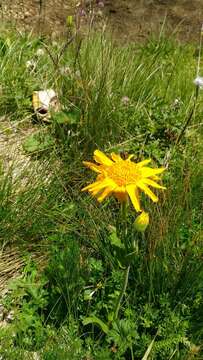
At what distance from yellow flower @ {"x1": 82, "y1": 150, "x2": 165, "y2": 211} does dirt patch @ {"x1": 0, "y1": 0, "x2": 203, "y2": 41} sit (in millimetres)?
3840

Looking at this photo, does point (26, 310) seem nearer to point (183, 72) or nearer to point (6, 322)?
point (6, 322)

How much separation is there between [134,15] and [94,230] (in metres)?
3.86

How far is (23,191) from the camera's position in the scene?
2.56 meters

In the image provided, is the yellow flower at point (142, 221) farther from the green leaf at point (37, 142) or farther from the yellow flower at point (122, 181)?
the green leaf at point (37, 142)

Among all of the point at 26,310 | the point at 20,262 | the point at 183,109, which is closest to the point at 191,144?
the point at 183,109

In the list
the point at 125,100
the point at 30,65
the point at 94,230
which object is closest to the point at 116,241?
the point at 94,230

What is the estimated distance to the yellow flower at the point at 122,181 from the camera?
1.74 m

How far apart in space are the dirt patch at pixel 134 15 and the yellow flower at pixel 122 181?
12.6 ft

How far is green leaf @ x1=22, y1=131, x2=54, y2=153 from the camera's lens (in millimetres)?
2920

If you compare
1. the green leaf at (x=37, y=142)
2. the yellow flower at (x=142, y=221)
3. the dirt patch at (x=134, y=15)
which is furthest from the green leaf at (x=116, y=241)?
the dirt patch at (x=134, y=15)

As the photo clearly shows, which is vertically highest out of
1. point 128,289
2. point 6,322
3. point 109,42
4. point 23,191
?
point 109,42

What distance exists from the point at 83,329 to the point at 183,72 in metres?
2.62

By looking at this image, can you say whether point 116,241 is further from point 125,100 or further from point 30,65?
point 30,65

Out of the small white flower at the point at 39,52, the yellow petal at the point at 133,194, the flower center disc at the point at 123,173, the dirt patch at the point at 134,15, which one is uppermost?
the flower center disc at the point at 123,173
